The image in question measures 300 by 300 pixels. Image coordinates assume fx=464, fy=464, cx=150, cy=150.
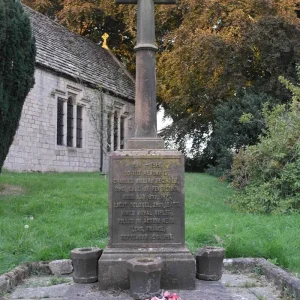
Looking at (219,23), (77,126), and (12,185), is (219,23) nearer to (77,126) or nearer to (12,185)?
(77,126)

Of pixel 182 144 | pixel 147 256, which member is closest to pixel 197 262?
pixel 147 256

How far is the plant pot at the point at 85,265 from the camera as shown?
5.77 metres

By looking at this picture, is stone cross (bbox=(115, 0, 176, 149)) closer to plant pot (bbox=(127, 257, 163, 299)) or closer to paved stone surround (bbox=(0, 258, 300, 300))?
plant pot (bbox=(127, 257, 163, 299))

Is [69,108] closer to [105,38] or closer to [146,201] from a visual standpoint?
[105,38]

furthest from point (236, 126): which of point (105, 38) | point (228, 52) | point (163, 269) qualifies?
point (163, 269)

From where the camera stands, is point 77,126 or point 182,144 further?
point 182,144

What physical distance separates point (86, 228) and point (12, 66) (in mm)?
4802

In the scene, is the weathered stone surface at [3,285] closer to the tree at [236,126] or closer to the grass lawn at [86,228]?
the grass lawn at [86,228]

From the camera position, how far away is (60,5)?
28.2m

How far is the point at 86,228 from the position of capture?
27.3 ft

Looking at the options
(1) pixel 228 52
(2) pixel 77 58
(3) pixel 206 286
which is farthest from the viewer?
(2) pixel 77 58

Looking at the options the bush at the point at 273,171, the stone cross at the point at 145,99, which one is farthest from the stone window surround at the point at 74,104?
the stone cross at the point at 145,99

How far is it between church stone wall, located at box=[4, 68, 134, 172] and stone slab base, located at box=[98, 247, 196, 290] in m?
11.4

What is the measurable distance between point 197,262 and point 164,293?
1.10 metres
